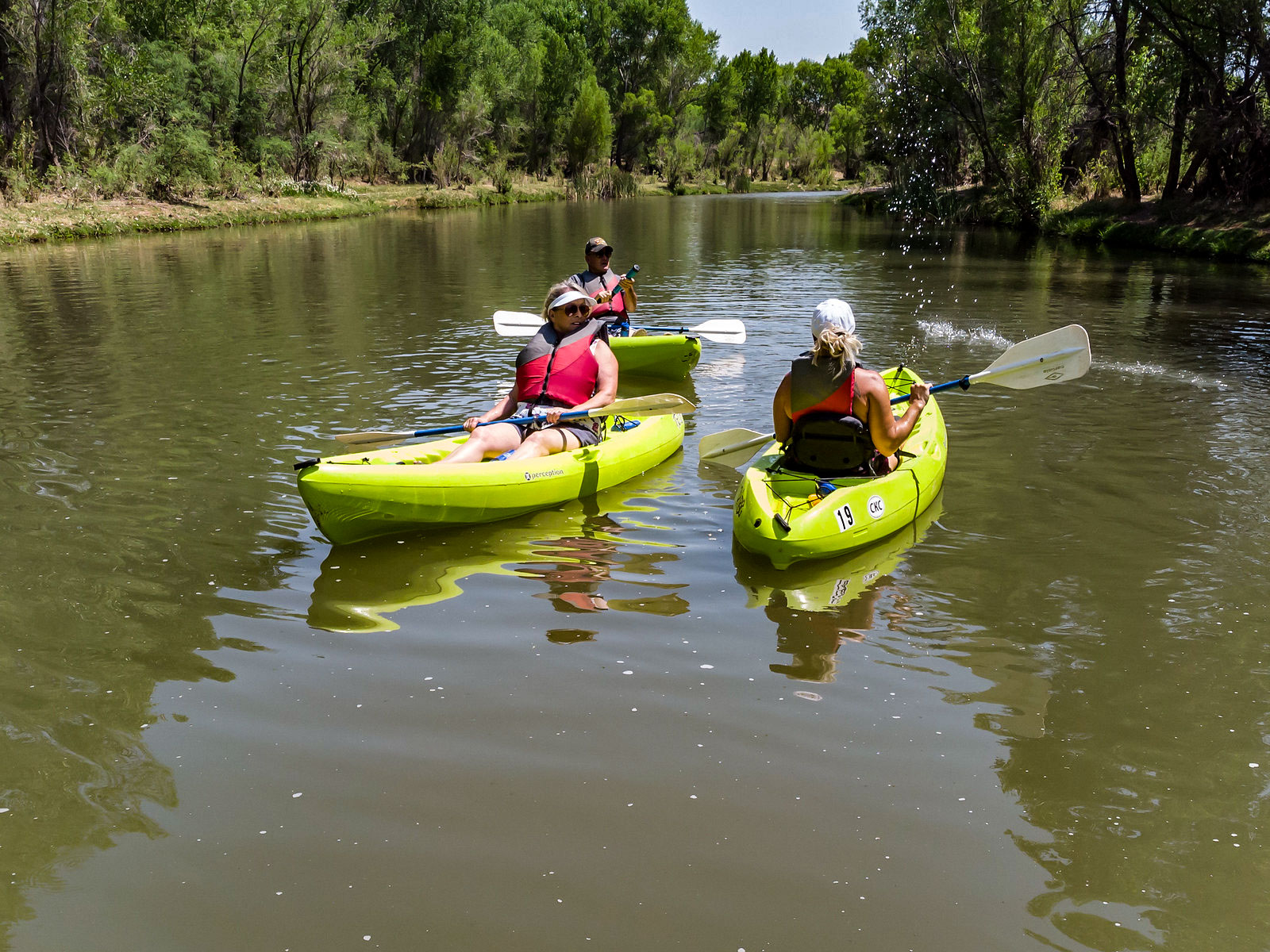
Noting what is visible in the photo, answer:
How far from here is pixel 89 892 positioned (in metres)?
3.04

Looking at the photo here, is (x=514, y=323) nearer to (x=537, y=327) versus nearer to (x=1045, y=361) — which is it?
(x=537, y=327)

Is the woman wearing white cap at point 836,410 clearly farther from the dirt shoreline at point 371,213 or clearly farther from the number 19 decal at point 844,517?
the dirt shoreline at point 371,213

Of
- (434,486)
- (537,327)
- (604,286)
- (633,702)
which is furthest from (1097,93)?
(633,702)

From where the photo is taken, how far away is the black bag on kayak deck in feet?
18.9

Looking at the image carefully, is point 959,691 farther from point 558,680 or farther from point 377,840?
point 377,840

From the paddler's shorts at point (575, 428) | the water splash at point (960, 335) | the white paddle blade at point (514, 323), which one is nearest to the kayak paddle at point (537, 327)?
the white paddle blade at point (514, 323)

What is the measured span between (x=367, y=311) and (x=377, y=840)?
40.4 ft

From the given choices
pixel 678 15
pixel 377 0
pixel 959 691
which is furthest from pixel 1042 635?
pixel 678 15

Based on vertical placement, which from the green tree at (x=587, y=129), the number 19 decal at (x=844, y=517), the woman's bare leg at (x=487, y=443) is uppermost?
the green tree at (x=587, y=129)

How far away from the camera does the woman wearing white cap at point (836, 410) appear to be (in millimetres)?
5578

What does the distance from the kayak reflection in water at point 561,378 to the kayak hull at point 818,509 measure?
4.19 ft

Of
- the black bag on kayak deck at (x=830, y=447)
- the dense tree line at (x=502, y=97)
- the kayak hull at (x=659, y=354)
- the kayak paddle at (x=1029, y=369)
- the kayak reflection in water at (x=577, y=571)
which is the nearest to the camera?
the kayak reflection in water at (x=577, y=571)

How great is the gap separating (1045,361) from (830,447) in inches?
92.4

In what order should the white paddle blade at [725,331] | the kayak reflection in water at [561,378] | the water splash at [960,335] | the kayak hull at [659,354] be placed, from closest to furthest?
the kayak reflection in water at [561,378], the kayak hull at [659,354], the white paddle blade at [725,331], the water splash at [960,335]
